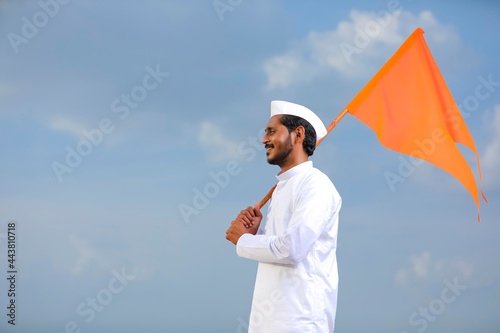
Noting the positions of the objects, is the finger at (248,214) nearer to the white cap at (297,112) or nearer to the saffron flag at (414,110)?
the white cap at (297,112)

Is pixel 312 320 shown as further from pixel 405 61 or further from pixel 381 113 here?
pixel 405 61

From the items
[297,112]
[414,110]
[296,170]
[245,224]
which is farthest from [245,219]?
[414,110]

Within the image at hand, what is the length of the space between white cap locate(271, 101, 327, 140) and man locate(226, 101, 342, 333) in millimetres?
40

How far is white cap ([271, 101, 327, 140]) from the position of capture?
8.47ft

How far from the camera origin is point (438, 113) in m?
3.26

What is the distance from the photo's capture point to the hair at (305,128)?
2529 millimetres

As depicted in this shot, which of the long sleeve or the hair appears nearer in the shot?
the long sleeve

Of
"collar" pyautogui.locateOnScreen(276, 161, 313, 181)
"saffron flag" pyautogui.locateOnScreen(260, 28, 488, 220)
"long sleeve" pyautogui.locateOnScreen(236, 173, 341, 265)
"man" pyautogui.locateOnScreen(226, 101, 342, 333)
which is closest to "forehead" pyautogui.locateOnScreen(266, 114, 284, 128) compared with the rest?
"man" pyautogui.locateOnScreen(226, 101, 342, 333)

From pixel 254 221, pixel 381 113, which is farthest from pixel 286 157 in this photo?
pixel 381 113

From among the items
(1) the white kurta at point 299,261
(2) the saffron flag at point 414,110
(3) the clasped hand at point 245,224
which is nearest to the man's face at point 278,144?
(1) the white kurta at point 299,261

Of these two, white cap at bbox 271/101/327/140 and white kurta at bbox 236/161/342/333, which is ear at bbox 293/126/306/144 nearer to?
white cap at bbox 271/101/327/140

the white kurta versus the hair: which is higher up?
the hair

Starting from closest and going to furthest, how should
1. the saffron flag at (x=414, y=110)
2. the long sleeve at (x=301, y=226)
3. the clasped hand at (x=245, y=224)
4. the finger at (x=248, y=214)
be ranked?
the long sleeve at (x=301, y=226)
the clasped hand at (x=245, y=224)
the finger at (x=248, y=214)
the saffron flag at (x=414, y=110)

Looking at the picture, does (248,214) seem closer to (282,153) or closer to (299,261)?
(282,153)
